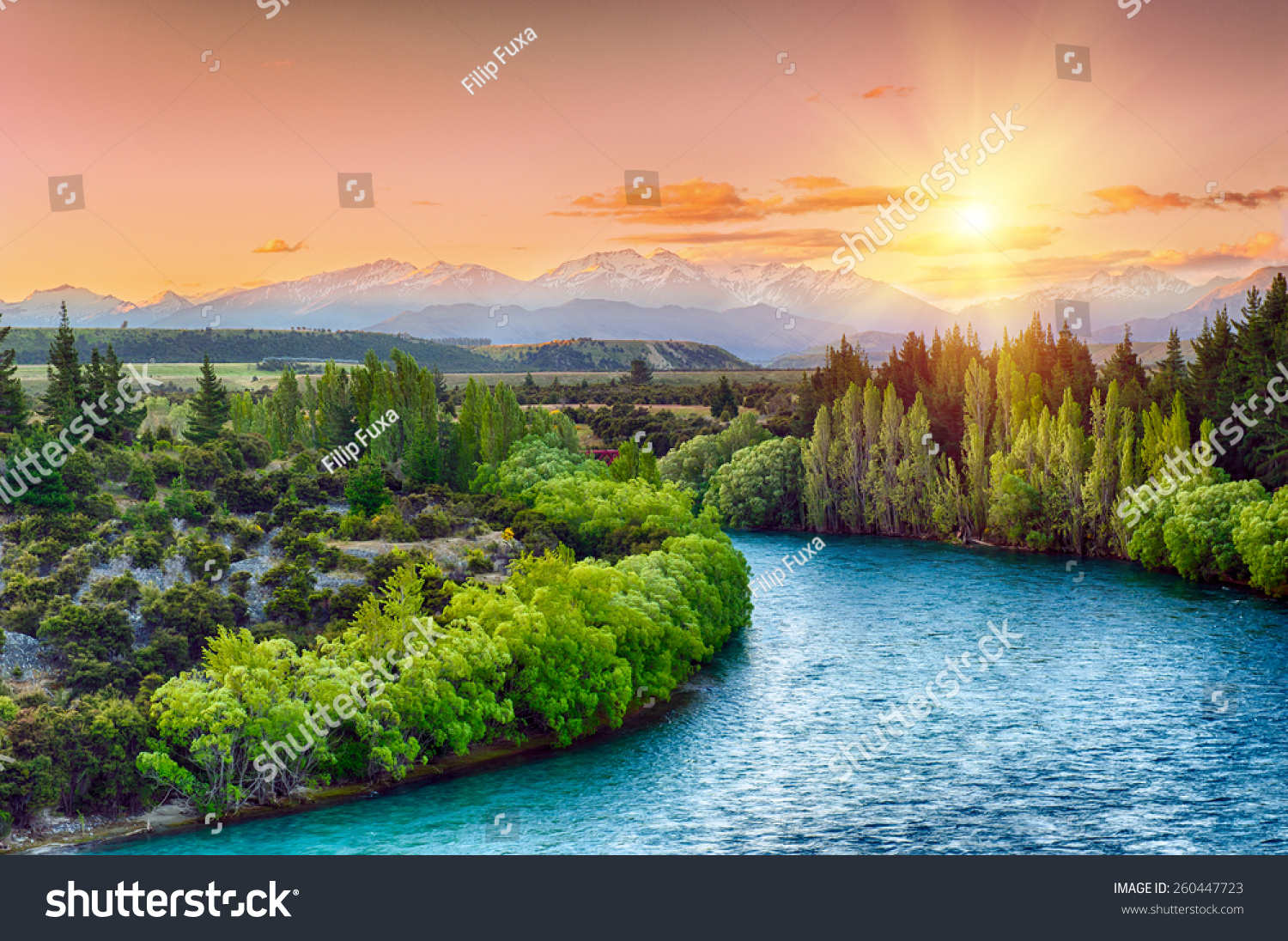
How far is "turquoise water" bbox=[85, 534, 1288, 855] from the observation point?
35031 mm

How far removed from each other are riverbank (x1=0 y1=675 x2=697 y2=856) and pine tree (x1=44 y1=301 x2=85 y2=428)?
1509 inches

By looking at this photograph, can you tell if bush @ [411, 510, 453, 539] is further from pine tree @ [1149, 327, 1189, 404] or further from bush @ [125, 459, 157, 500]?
pine tree @ [1149, 327, 1189, 404]

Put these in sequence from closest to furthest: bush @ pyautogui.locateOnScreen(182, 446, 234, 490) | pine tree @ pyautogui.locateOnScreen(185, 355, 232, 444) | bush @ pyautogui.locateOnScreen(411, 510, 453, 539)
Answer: bush @ pyautogui.locateOnScreen(411, 510, 453, 539)
bush @ pyautogui.locateOnScreen(182, 446, 234, 490)
pine tree @ pyautogui.locateOnScreen(185, 355, 232, 444)

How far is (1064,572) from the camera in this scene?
8156cm

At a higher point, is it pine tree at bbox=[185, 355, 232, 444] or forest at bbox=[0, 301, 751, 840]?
pine tree at bbox=[185, 355, 232, 444]

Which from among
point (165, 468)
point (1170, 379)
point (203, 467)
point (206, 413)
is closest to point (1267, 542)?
point (1170, 379)

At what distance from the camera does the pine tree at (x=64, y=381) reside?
6744cm

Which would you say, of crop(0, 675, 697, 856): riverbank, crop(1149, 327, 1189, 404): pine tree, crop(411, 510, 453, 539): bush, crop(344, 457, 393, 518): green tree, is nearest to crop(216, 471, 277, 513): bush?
crop(344, 457, 393, 518): green tree

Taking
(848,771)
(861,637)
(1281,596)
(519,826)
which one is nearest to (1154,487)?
(1281,596)

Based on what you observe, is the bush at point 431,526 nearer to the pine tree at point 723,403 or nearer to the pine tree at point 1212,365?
the pine tree at point 1212,365

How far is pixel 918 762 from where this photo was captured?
137 feet

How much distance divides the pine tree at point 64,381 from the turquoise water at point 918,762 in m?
40.6

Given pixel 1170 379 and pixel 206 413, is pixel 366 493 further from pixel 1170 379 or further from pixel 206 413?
pixel 1170 379

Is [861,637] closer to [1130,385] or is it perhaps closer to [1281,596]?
[1281,596]
